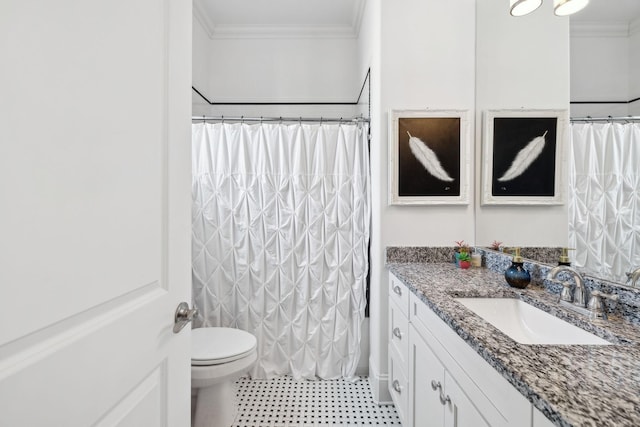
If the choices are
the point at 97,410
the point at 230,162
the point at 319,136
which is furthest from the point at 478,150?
the point at 97,410

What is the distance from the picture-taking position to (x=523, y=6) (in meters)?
1.41

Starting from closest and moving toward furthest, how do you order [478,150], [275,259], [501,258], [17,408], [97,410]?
[17,408], [97,410], [501,258], [478,150], [275,259]

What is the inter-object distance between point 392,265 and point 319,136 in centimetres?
98

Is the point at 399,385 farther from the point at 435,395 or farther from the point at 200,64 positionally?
the point at 200,64

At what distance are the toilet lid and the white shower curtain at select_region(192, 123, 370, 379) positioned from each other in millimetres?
240

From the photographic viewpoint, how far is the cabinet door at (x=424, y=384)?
1.04 meters

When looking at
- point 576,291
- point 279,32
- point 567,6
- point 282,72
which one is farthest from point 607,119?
point 279,32

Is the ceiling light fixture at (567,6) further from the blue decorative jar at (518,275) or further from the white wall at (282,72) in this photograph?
the white wall at (282,72)

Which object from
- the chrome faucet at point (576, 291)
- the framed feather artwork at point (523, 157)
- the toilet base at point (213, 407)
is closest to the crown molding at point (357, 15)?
the framed feather artwork at point (523, 157)

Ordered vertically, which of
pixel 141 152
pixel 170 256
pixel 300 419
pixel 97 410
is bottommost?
pixel 300 419

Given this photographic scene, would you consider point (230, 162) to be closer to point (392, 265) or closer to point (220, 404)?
point (392, 265)

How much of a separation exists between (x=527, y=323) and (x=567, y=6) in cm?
127

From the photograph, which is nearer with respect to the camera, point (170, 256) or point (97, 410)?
point (97, 410)

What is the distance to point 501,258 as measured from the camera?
61.1 inches
